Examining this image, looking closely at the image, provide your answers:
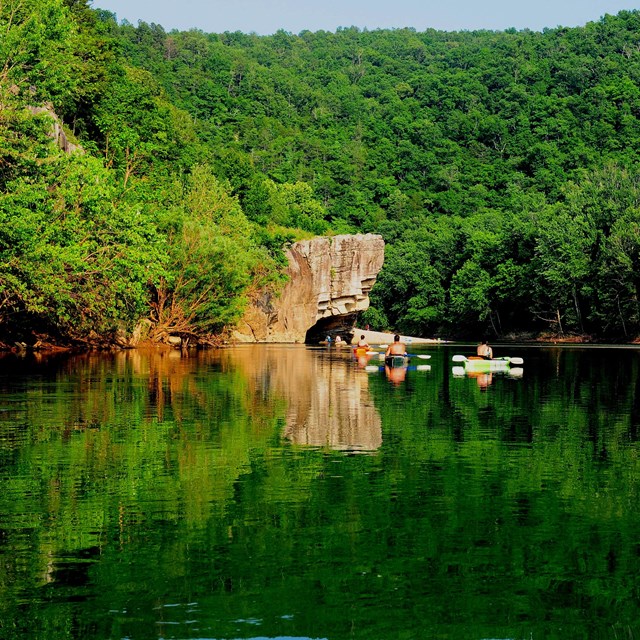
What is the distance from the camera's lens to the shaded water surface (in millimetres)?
8078

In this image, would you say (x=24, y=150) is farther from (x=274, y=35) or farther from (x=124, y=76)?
(x=274, y=35)

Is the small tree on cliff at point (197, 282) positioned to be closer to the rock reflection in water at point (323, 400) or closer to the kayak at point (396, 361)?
the rock reflection in water at point (323, 400)

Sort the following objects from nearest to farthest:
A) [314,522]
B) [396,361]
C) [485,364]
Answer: [314,522] → [485,364] → [396,361]

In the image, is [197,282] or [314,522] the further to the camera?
[197,282]

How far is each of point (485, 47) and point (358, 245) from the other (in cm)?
9425

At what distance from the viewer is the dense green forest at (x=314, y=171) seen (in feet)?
122

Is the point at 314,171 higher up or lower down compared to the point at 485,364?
higher up

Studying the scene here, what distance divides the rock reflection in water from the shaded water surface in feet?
0.45

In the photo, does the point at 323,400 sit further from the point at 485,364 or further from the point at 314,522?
the point at 485,364

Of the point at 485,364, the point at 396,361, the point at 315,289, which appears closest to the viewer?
the point at 485,364

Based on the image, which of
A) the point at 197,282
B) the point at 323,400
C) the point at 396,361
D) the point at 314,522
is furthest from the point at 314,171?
the point at 314,522

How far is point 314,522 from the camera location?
11.1 metres

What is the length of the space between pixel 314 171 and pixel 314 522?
122946 millimetres

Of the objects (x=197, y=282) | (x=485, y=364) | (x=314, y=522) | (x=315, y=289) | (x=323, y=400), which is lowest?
(x=314, y=522)
